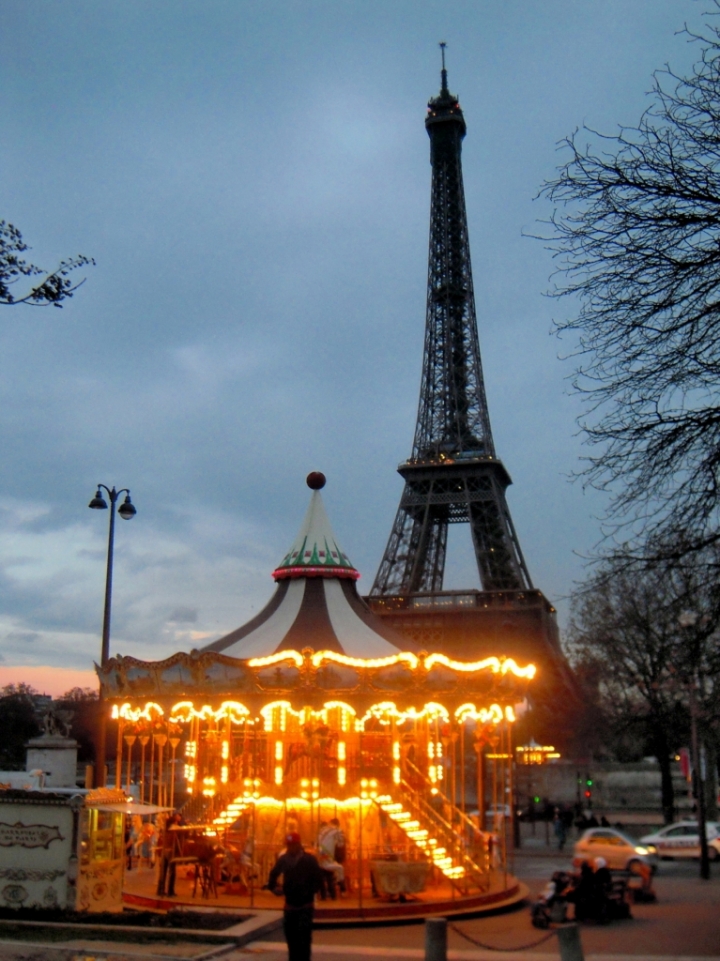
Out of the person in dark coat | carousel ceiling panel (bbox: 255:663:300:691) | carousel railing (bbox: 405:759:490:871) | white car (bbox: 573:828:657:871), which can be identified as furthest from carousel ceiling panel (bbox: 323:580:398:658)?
the person in dark coat

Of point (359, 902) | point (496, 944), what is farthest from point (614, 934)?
point (359, 902)

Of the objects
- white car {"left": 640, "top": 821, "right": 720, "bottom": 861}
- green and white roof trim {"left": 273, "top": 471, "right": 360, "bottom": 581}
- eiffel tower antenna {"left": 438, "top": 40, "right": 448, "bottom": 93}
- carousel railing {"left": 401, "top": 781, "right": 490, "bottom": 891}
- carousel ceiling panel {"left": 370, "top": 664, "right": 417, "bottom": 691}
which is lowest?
white car {"left": 640, "top": 821, "right": 720, "bottom": 861}

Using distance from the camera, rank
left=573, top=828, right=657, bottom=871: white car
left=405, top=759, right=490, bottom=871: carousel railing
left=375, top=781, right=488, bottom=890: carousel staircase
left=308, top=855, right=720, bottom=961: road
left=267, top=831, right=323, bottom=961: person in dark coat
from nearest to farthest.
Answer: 1. left=267, top=831, right=323, bottom=961: person in dark coat
2. left=308, top=855, right=720, bottom=961: road
3. left=375, top=781, right=488, bottom=890: carousel staircase
4. left=405, top=759, right=490, bottom=871: carousel railing
5. left=573, top=828, right=657, bottom=871: white car

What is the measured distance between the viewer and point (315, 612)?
19.7m

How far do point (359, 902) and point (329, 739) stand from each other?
4.99m

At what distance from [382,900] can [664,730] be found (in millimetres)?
24538

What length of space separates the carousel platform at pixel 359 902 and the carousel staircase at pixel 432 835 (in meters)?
0.32

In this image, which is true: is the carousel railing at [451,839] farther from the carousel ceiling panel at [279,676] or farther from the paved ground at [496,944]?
the carousel ceiling panel at [279,676]

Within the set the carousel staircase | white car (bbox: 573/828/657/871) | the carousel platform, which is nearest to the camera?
the carousel platform

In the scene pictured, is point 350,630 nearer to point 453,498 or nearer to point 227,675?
point 227,675

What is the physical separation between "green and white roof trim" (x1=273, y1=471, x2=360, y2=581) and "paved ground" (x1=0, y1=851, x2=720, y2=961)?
7481 mm

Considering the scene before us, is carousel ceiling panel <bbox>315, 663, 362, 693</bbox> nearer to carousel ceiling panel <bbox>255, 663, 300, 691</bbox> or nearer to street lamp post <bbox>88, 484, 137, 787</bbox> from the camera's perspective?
carousel ceiling panel <bbox>255, 663, 300, 691</bbox>

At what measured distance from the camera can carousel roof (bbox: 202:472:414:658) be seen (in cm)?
1884

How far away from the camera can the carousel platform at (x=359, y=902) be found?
14773mm
